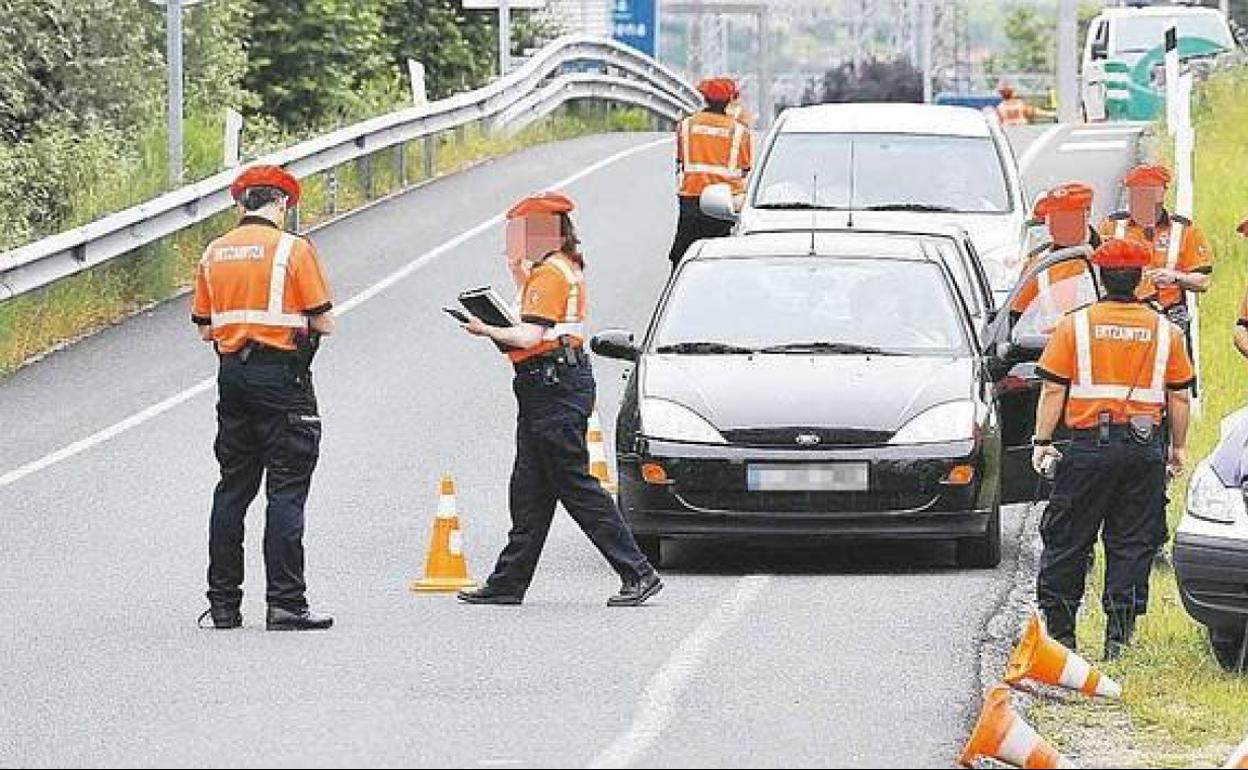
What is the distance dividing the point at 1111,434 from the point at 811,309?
3.02m

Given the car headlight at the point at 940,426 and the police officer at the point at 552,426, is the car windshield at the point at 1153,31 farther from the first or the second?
the police officer at the point at 552,426

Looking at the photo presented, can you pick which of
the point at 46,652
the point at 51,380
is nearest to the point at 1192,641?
the point at 46,652

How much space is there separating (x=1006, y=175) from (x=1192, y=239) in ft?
11.6

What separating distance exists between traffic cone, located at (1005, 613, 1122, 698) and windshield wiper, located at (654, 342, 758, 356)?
3.65m

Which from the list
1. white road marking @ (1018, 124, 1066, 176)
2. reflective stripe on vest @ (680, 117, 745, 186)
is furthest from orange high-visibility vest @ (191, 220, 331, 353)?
white road marking @ (1018, 124, 1066, 176)

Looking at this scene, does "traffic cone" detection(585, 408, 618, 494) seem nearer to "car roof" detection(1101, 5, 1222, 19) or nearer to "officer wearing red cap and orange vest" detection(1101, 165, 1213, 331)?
"officer wearing red cap and orange vest" detection(1101, 165, 1213, 331)

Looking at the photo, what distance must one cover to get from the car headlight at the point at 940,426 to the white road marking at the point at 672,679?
0.88 m

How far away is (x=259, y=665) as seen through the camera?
11.1 m

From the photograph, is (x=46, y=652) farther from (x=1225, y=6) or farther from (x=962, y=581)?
(x=1225, y=6)

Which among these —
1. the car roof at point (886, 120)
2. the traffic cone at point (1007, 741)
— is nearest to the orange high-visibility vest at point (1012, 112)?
the car roof at point (886, 120)

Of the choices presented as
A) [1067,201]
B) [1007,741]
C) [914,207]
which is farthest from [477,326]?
[914,207]

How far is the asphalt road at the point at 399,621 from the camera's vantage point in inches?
376

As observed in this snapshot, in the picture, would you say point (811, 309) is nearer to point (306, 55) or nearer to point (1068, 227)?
point (1068, 227)

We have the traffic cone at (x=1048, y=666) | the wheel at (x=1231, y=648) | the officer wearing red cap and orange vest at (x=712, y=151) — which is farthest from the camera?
the officer wearing red cap and orange vest at (x=712, y=151)
